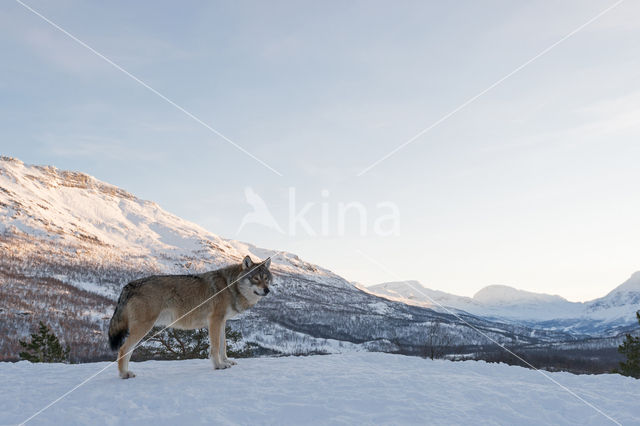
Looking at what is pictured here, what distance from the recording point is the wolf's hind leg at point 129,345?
932cm

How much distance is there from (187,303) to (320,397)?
185 inches

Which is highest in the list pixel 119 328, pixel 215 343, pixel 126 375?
pixel 119 328

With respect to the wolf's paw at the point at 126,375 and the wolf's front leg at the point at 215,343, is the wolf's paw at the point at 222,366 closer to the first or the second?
the wolf's front leg at the point at 215,343

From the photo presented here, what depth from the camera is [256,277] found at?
11.0m

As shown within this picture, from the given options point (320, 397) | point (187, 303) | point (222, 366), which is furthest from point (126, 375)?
point (320, 397)

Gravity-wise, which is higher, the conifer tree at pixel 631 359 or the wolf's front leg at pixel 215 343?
the wolf's front leg at pixel 215 343

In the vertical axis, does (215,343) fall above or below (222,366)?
above

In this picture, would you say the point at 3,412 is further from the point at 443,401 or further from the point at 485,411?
the point at 485,411

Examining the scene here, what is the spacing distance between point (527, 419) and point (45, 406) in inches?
291

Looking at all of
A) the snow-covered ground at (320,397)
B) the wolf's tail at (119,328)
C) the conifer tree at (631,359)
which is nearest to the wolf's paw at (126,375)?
the snow-covered ground at (320,397)

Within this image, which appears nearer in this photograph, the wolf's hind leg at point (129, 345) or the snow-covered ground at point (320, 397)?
the snow-covered ground at point (320, 397)

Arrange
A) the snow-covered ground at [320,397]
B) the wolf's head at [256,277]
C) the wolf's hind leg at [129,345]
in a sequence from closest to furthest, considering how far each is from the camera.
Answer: the snow-covered ground at [320,397] → the wolf's hind leg at [129,345] → the wolf's head at [256,277]

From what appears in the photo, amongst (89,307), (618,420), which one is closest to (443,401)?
(618,420)

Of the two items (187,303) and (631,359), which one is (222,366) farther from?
(631,359)
